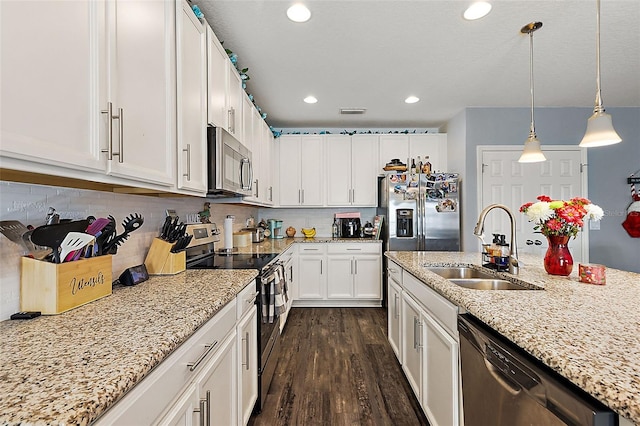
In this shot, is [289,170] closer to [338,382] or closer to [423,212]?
[423,212]

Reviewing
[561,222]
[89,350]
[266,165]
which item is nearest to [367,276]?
[266,165]

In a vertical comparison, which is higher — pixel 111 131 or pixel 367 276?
pixel 111 131

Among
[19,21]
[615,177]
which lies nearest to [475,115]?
[615,177]

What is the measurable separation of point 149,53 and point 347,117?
3.07 metres

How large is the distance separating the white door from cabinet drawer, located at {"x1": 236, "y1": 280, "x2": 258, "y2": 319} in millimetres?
3086

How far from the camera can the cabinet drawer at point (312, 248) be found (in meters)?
4.03

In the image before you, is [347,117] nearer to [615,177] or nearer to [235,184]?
[235,184]

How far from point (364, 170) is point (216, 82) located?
2704mm

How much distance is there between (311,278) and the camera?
402 cm

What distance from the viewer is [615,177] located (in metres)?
3.76

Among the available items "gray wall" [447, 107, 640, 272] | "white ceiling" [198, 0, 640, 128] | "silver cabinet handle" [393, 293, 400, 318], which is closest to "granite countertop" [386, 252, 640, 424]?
"silver cabinet handle" [393, 293, 400, 318]

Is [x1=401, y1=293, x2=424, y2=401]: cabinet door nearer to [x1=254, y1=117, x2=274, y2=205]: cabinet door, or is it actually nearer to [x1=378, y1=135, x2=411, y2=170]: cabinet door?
[x1=254, y1=117, x2=274, y2=205]: cabinet door

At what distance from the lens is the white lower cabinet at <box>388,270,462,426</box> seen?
4.40ft

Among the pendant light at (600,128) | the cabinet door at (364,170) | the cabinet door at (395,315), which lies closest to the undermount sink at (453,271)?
the cabinet door at (395,315)
